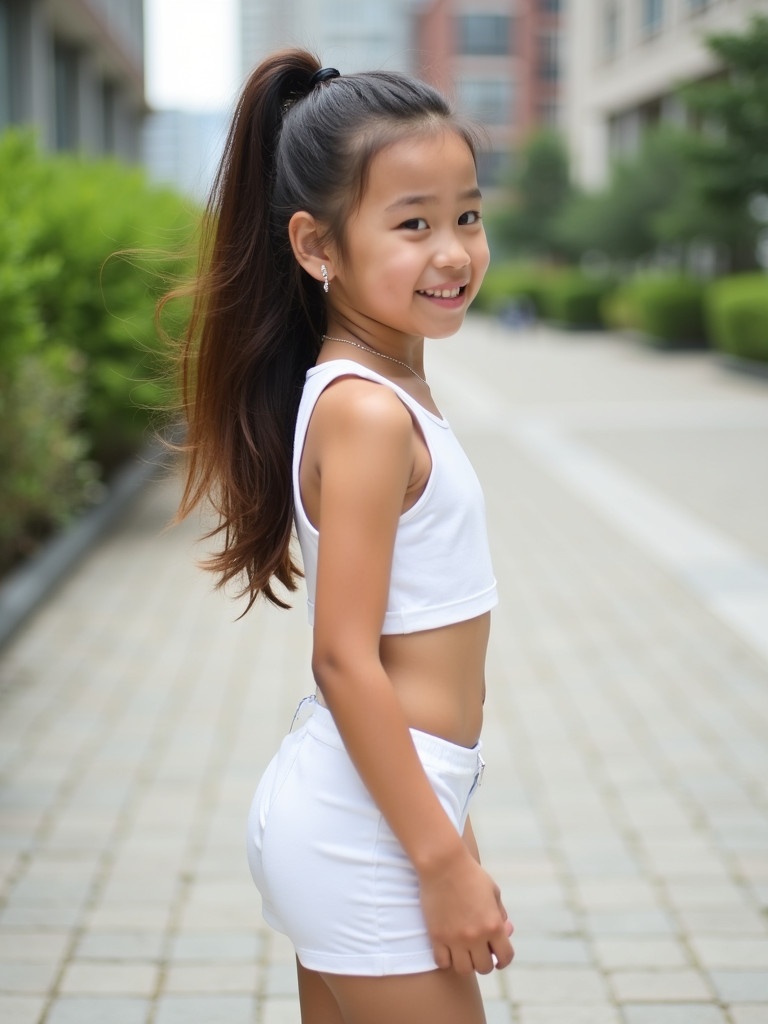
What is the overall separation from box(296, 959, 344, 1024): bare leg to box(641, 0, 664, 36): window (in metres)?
39.8

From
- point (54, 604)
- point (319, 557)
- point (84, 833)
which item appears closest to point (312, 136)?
point (319, 557)

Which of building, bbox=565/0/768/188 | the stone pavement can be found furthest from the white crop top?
building, bbox=565/0/768/188

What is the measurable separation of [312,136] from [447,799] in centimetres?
82

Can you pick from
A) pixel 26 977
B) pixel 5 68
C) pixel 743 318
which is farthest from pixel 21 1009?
pixel 743 318

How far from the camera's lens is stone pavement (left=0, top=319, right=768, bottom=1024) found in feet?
10.1

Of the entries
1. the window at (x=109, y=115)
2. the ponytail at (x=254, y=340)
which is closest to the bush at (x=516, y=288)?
the window at (x=109, y=115)

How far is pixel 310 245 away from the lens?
5.52ft

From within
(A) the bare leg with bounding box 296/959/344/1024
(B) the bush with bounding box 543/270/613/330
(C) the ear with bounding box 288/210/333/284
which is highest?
(C) the ear with bounding box 288/210/333/284

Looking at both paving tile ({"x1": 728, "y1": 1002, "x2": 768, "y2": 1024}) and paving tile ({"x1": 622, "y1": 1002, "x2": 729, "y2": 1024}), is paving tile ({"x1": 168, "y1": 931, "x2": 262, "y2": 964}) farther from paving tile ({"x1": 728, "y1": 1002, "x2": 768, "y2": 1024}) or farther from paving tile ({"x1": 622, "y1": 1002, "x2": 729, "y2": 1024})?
paving tile ({"x1": 728, "y1": 1002, "x2": 768, "y2": 1024})

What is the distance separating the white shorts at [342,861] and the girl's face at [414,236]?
50cm

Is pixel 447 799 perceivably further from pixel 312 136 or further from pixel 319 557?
pixel 312 136

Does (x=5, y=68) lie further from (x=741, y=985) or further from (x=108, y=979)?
(x=741, y=985)

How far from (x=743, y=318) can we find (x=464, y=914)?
74.0 ft

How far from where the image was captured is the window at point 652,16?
38.5 metres
